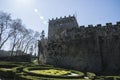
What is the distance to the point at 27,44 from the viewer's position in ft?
184

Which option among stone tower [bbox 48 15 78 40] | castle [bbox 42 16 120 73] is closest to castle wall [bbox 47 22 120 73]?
castle [bbox 42 16 120 73]

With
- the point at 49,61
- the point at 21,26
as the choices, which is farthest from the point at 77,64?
the point at 21,26

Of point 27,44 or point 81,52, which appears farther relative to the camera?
point 27,44

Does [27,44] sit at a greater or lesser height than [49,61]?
greater

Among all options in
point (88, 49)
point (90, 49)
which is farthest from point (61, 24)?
point (90, 49)

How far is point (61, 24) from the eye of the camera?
54.3 meters

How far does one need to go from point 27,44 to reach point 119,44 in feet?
121

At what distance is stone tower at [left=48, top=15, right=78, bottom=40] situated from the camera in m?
53.0

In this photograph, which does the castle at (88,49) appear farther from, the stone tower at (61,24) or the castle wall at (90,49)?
the stone tower at (61,24)

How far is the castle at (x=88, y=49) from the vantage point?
85.7ft

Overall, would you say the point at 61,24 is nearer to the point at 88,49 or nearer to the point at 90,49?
the point at 88,49

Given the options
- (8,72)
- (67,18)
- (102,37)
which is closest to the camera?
(8,72)

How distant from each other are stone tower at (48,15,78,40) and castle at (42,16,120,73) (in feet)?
67.1

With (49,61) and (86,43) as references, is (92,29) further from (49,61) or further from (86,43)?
(49,61)
